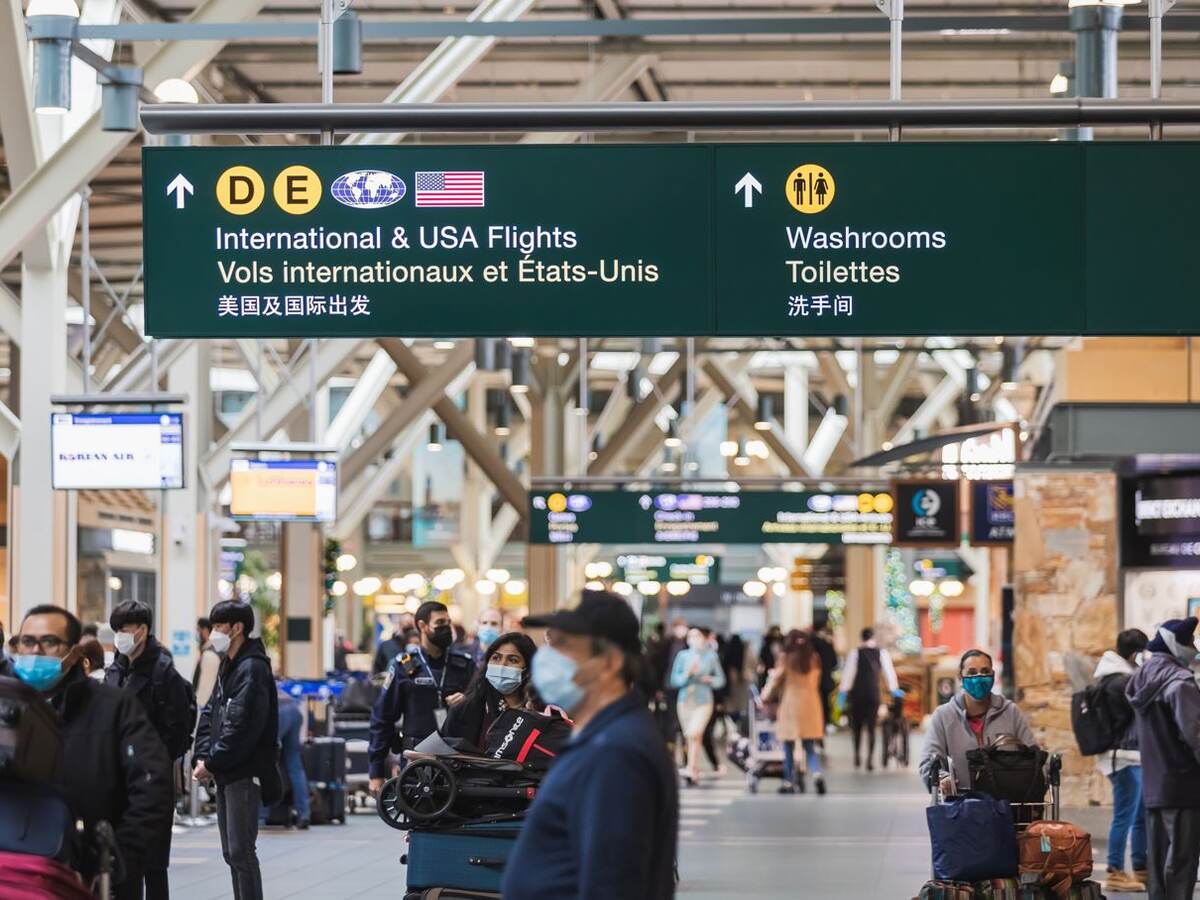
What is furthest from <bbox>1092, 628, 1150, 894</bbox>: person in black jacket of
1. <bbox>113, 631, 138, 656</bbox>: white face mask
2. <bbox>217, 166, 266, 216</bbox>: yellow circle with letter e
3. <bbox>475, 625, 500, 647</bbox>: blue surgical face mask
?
<bbox>217, 166, 266, 216</bbox>: yellow circle with letter e

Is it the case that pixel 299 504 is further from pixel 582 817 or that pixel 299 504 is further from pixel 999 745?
pixel 582 817

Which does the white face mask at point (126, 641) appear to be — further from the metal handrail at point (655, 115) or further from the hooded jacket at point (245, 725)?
the metal handrail at point (655, 115)

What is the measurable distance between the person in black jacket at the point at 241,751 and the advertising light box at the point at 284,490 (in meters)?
13.4

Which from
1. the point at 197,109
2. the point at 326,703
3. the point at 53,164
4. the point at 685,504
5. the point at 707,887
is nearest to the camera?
the point at 197,109

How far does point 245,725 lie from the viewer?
400 inches

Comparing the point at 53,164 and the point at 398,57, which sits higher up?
the point at 398,57

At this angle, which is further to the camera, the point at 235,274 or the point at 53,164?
the point at 53,164

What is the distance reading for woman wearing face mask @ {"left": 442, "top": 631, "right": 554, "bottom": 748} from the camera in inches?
384

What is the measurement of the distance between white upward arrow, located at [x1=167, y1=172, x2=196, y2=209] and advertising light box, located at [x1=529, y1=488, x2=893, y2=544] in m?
18.0

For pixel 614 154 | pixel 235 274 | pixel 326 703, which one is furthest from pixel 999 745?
pixel 326 703

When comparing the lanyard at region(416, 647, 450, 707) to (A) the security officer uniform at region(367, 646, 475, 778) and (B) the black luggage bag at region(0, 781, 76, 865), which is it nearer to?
(A) the security officer uniform at region(367, 646, 475, 778)

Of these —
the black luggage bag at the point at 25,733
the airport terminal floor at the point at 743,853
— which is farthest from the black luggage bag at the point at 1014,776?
the black luggage bag at the point at 25,733

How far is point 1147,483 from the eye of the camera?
18.4m

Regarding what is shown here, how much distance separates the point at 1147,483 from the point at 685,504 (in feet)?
33.6
